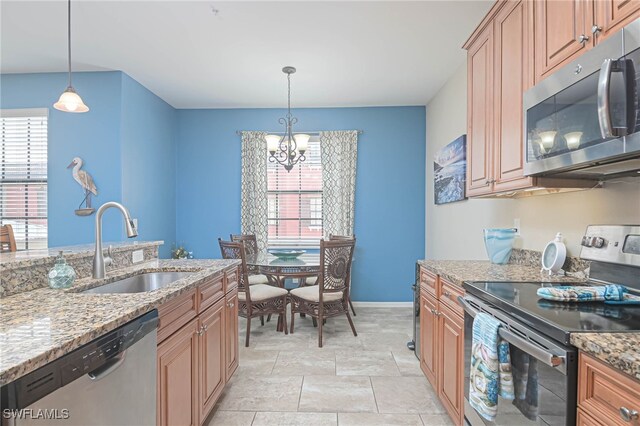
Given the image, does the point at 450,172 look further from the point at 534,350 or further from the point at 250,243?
the point at 534,350

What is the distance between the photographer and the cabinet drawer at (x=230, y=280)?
2.31 m

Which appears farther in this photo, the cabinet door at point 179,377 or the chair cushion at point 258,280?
the chair cushion at point 258,280

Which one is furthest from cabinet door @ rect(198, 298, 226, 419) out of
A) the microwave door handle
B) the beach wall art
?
the beach wall art

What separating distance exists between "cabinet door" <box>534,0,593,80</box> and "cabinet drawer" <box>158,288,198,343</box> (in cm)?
201

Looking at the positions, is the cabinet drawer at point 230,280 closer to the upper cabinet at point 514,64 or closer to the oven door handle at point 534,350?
the oven door handle at point 534,350

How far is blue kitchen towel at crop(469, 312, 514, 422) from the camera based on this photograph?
1246 mm

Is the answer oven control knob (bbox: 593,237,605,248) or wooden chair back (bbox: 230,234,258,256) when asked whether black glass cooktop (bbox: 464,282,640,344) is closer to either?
oven control knob (bbox: 593,237,605,248)

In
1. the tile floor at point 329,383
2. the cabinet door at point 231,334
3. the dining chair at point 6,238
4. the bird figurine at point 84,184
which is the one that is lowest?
the tile floor at point 329,383

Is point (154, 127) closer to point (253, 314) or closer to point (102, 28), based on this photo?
point (102, 28)

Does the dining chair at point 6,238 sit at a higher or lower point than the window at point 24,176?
lower

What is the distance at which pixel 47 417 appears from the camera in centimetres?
81

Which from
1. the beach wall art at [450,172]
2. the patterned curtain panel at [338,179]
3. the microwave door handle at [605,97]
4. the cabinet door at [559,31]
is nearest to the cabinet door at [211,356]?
the microwave door handle at [605,97]

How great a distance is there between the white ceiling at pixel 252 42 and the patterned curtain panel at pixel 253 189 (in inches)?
31.3

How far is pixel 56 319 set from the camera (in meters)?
1.06
